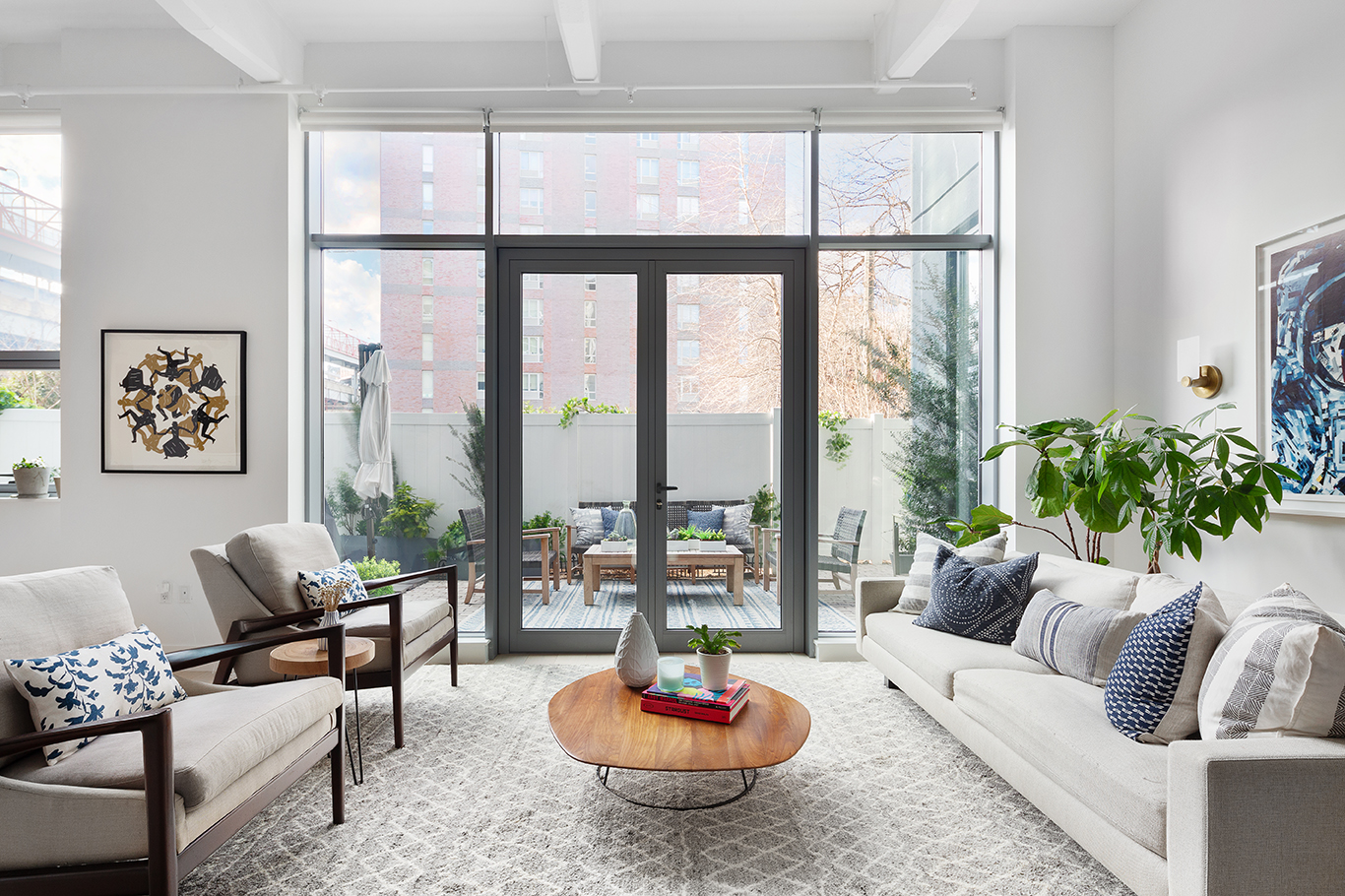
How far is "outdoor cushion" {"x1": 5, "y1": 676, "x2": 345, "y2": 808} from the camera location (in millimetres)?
1582

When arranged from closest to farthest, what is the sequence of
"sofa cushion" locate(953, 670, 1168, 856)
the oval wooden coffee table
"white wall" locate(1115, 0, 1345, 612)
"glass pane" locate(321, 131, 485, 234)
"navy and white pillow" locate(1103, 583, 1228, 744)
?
"sofa cushion" locate(953, 670, 1168, 856)
"navy and white pillow" locate(1103, 583, 1228, 744)
the oval wooden coffee table
"white wall" locate(1115, 0, 1345, 612)
"glass pane" locate(321, 131, 485, 234)

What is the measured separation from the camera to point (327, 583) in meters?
3.01

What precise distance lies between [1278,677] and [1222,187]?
254 cm

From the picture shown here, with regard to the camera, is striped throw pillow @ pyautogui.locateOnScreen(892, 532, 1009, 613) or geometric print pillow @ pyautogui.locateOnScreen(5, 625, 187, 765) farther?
striped throw pillow @ pyautogui.locateOnScreen(892, 532, 1009, 613)

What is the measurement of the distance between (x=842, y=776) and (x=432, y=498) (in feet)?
9.11

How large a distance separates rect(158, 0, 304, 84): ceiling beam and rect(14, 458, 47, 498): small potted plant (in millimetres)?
2605

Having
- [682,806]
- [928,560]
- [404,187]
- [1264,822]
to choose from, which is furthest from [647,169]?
[1264,822]

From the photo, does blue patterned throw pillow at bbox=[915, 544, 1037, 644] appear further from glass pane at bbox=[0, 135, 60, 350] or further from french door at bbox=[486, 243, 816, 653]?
glass pane at bbox=[0, 135, 60, 350]

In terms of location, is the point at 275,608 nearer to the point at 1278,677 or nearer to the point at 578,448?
the point at 578,448

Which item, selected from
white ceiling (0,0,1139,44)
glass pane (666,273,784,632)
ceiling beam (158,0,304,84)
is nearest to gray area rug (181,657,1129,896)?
glass pane (666,273,784,632)

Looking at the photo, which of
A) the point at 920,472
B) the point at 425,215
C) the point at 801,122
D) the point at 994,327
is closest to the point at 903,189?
the point at 801,122

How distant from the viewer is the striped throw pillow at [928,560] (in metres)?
3.28

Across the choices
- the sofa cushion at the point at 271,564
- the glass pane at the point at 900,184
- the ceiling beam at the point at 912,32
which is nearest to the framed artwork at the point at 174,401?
the sofa cushion at the point at 271,564

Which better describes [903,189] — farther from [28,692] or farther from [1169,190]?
[28,692]
